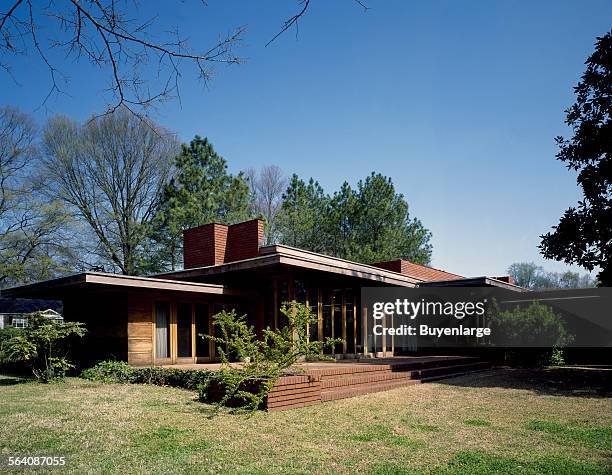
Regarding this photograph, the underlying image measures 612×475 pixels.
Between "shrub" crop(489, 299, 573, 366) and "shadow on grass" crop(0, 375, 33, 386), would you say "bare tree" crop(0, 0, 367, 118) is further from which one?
"shrub" crop(489, 299, 573, 366)

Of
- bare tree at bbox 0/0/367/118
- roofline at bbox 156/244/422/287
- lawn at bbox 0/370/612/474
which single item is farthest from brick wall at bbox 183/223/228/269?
bare tree at bbox 0/0/367/118

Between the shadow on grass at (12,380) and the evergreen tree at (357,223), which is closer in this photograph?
the shadow on grass at (12,380)

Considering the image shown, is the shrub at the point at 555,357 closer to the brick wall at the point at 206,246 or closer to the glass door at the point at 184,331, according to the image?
the brick wall at the point at 206,246

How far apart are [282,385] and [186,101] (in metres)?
5.40

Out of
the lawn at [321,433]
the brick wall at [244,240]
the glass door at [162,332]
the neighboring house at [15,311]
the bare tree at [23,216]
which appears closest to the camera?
the lawn at [321,433]

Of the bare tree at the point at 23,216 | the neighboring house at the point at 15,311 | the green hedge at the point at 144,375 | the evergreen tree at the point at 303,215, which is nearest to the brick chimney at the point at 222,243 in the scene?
the green hedge at the point at 144,375

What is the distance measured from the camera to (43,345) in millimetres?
11734

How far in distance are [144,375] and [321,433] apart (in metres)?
6.29

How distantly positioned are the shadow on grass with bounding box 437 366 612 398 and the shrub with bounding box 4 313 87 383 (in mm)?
8762

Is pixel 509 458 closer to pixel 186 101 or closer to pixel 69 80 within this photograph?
pixel 186 101

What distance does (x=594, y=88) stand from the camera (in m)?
12.3

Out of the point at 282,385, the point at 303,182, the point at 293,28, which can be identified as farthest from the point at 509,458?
the point at 303,182

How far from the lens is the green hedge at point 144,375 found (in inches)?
412

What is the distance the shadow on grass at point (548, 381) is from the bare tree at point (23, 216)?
21.4 metres
